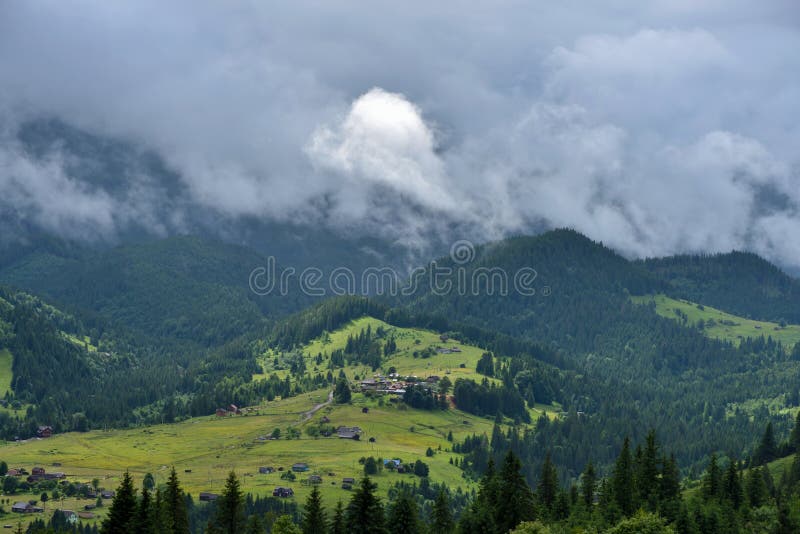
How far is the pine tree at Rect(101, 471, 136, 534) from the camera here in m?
153

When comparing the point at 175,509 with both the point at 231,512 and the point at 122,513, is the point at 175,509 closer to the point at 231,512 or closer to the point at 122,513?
the point at 231,512

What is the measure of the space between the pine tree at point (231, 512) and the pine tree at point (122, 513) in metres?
16.9

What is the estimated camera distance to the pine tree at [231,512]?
553 feet

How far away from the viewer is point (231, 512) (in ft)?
557

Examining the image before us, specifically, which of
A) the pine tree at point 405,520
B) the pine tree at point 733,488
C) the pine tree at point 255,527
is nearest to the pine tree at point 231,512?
the pine tree at point 255,527

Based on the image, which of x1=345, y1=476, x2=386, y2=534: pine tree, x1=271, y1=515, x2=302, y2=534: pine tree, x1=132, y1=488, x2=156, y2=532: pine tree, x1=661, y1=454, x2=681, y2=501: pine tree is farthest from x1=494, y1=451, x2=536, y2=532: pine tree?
x1=132, y1=488, x2=156, y2=532: pine tree

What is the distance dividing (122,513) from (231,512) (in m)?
20.7

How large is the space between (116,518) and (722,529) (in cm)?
9459

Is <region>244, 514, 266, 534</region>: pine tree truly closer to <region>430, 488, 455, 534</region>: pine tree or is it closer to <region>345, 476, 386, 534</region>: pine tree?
<region>345, 476, 386, 534</region>: pine tree

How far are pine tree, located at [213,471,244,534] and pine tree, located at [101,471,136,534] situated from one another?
666 inches

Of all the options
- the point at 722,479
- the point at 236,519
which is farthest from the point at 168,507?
the point at 722,479

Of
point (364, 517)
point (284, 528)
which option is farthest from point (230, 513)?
point (364, 517)

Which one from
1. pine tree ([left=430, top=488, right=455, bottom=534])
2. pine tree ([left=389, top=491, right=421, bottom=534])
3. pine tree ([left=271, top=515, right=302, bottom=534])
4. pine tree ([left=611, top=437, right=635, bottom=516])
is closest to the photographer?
pine tree ([left=271, top=515, right=302, bottom=534])

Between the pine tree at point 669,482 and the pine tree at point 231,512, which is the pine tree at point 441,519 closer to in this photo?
the pine tree at point 231,512
